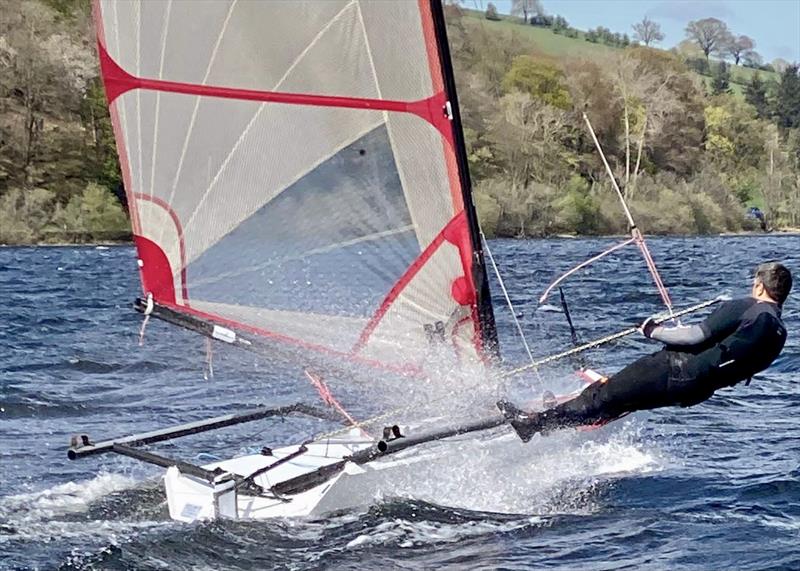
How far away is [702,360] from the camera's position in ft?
22.0

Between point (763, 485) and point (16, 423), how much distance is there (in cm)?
592

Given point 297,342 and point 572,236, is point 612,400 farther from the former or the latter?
point 572,236

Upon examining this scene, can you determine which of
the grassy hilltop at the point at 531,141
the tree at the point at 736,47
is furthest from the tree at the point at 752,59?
the grassy hilltop at the point at 531,141

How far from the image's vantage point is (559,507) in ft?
24.6

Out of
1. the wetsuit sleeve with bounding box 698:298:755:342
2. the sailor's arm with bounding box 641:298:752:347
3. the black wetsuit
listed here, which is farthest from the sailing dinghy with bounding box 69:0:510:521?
the wetsuit sleeve with bounding box 698:298:755:342

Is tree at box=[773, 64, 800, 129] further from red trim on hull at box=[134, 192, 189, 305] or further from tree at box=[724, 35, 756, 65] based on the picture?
red trim on hull at box=[134, 192, 189, 305]

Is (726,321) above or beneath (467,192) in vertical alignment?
beneath

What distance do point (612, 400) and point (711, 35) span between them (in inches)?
4066

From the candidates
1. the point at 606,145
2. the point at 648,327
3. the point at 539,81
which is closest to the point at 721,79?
the point at 539,81

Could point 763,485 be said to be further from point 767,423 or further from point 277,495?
point 277,495

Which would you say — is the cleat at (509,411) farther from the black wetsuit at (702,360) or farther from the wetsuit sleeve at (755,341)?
the wetsuit sleeve at (755,341)

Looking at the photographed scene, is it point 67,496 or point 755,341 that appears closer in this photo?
point 755,341

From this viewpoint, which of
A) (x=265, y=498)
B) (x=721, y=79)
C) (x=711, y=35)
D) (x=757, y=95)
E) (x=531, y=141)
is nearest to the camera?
(x=265, y=498)

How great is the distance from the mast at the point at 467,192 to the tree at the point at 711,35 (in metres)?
101
